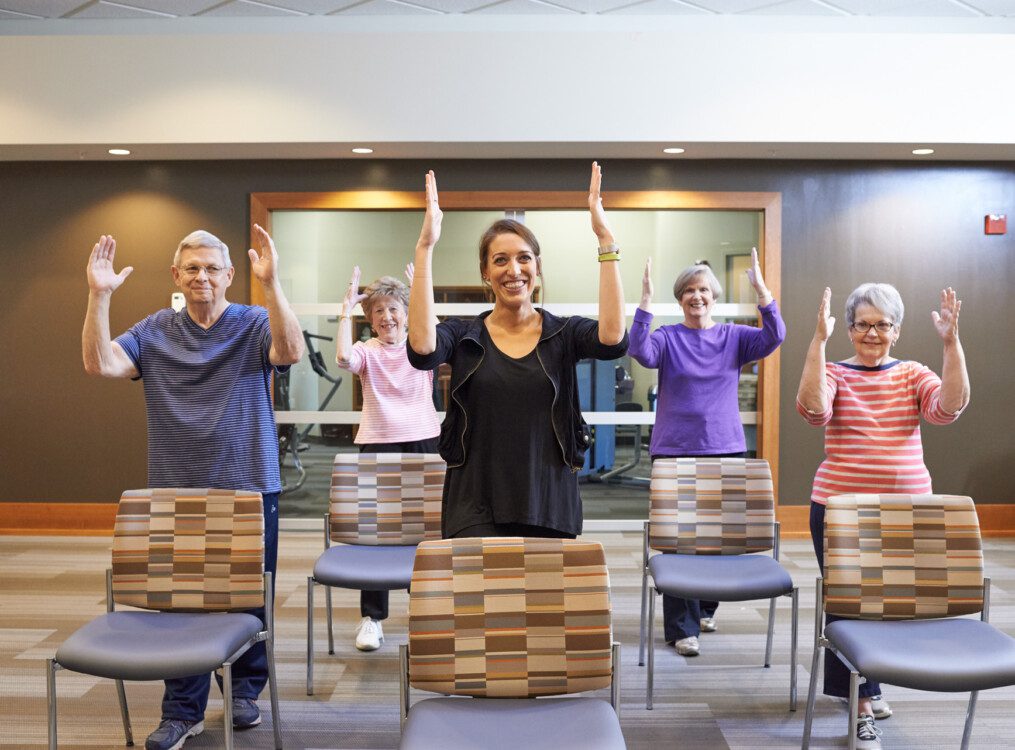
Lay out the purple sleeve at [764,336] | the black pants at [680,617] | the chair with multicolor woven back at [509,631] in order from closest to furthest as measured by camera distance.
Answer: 1. the chair with multicolor woven back at [509,631]
2. the purple sleeve at [764,336]
3. the black pants at [680,617]

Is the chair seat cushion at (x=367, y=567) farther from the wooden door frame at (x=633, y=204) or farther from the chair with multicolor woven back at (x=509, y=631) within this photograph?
the wooden door frame at (x=633, y=204)

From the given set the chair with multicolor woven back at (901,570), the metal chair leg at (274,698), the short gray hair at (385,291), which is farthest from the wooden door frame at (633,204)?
the metal chair leg at (274,698)

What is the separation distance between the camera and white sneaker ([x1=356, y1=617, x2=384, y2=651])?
3678mm

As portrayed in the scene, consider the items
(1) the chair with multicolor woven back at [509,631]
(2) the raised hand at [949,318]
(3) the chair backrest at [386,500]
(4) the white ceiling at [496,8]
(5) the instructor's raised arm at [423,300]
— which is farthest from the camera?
(4) the white ceiling at [496,8]

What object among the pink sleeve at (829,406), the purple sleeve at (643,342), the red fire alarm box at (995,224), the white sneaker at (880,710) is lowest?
the white sneaker at (880,710)

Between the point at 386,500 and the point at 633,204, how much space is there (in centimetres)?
324

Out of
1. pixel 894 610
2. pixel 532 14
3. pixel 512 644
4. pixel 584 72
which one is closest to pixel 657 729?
pixel 894 610

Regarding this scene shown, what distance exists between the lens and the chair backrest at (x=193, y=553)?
8.28ft

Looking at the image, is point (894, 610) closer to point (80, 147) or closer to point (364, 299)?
point (364, 299)

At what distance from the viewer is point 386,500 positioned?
131 inches

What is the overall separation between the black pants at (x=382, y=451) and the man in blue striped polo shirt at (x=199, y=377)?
0.90m

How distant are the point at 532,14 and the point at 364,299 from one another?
2.71 meters

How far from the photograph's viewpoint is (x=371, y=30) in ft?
17.9

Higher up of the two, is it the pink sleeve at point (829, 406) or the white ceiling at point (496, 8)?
the white ceiling at point (496, 8)
